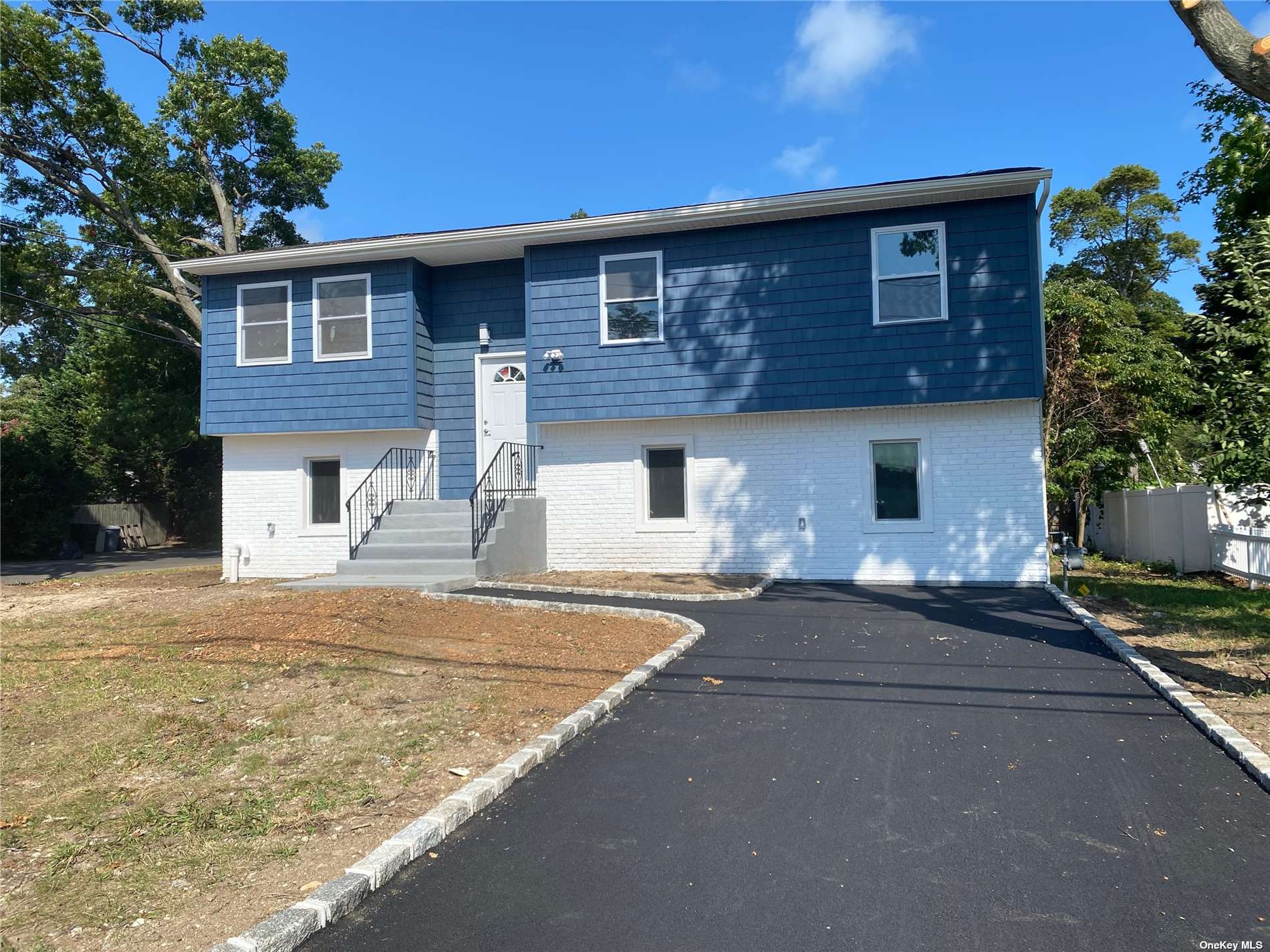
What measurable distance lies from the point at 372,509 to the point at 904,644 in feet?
30.2

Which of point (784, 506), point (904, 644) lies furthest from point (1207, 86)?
point (904, 644)

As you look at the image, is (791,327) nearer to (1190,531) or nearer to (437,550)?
(437,550)

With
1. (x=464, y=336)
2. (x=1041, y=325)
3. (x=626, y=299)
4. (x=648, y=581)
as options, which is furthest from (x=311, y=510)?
(x=1041, y=325)

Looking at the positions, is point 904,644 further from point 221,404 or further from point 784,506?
point 221,404

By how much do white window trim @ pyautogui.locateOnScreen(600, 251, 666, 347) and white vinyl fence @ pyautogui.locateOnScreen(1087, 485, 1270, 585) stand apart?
337 inches

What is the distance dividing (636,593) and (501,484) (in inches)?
140

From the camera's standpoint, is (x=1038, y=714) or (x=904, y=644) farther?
(x=904, y=644)

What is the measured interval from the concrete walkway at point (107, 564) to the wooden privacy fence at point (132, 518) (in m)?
0.93

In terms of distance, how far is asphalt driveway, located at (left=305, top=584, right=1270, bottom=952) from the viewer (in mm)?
3176

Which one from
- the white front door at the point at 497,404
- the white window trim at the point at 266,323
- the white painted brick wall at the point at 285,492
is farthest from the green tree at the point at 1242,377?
the white window trim at the point at 266,323

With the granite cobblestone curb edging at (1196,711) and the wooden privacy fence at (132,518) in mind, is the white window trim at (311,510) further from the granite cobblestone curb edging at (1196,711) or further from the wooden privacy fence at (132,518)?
the wooden privacy fence at (132,518)

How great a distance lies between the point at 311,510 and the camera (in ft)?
49.6

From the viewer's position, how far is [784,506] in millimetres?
13148

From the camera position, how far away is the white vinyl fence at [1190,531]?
13.0 meters
